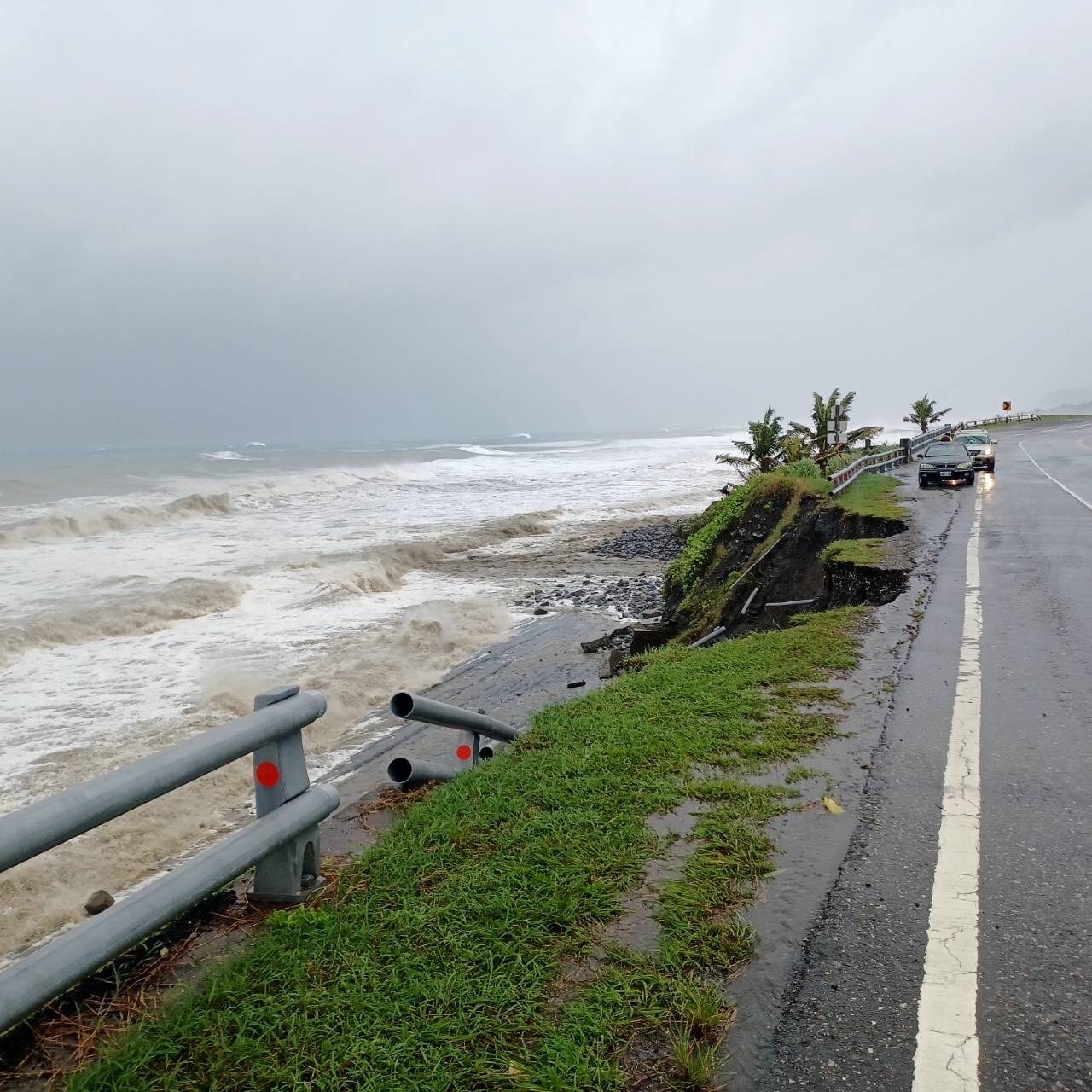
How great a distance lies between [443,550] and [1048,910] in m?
27.3

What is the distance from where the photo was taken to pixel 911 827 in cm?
395

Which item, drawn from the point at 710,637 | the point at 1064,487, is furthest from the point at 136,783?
the point at 1064,487

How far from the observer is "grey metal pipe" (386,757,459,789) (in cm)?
441

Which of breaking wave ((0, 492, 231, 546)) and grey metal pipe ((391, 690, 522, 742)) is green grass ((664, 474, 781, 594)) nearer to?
grey metal pipe ((391, 690, 522, 742))

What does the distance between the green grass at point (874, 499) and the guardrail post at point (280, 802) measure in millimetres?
15105

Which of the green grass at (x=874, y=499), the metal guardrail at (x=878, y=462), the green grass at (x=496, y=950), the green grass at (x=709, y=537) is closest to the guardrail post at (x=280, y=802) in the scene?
the green grass at (x=496, y=950)

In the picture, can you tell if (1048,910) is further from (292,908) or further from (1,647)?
Answer: (1,647)

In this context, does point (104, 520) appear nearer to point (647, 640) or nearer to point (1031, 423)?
point (647, 640)

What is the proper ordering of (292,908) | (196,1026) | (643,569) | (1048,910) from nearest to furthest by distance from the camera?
(196,1026) → (1048,910) → (292,908) → (643,569)

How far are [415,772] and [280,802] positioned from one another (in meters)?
1.38

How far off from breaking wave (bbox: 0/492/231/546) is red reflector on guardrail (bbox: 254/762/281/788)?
116 ft

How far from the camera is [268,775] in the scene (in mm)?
3510

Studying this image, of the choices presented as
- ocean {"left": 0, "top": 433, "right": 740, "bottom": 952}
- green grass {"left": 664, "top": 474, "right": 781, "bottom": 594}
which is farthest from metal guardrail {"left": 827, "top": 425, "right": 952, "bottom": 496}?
ocean {"left": 0, "top": 433, "right": 740, "bottom": 952}

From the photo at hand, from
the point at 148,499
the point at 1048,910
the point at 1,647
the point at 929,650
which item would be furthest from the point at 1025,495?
the point at 148,499
